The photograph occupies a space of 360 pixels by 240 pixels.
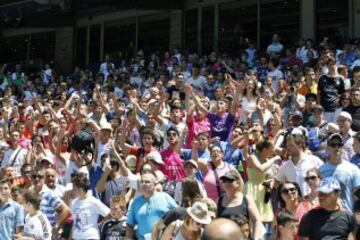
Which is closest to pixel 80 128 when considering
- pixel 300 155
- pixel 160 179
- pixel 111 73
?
pixel 160 179

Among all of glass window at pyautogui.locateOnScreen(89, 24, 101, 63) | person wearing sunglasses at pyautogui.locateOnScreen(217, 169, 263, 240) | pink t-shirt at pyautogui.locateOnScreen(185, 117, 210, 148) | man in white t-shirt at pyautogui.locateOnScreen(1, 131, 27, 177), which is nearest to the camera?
person wearing sunglasses at pyautogui.locateOnScreen(217, 169, 263, 240)

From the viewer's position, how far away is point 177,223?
20.4 feet

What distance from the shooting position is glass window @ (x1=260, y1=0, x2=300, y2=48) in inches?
859

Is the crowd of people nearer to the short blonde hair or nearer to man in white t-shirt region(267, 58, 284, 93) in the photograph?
the short blonde hair

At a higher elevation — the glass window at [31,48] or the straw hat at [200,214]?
the glass window at [31,48]

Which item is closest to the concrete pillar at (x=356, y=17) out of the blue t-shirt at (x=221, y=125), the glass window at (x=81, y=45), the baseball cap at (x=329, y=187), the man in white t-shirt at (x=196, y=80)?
the man in white t-shirt at (x=196, y=80)

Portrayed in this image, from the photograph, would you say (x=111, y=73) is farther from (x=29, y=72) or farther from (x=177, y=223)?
(x=177, y=223)

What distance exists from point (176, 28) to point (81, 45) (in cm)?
583

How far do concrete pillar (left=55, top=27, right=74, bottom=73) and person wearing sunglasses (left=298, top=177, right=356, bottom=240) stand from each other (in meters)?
24.6

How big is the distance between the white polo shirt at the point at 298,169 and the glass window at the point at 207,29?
54.6ft

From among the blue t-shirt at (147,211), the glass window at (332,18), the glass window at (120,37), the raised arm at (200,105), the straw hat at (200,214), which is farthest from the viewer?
the glass window at (120,37)

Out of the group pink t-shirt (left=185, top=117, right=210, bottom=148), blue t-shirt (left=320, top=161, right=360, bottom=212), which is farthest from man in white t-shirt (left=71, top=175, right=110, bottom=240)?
pink t-shirt (left=185, top=117, right=210, bottom=148)

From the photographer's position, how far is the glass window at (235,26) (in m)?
23.1

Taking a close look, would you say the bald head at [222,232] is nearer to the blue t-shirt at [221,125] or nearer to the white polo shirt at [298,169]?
the white polo shirt at [298,169]
